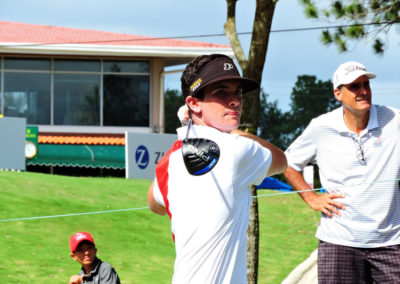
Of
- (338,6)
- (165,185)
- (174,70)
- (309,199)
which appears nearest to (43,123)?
(174,70)

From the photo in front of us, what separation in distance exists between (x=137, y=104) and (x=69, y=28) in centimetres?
582

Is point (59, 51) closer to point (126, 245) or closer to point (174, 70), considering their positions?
point (174, 70)

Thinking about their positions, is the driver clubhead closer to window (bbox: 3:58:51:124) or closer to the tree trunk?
the tree trunk

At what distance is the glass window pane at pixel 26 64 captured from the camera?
2583 cm

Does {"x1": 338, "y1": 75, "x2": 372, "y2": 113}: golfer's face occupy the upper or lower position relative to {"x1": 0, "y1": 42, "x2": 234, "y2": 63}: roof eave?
lower

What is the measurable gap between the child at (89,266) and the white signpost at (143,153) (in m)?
12.5

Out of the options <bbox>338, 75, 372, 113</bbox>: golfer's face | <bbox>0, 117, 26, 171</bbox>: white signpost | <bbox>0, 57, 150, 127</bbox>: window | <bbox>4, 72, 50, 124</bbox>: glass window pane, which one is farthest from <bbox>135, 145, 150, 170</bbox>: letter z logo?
<bbox>338, 75, 372, 113</bbox>: golfer's face

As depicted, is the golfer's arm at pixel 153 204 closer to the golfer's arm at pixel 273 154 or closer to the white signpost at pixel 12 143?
the golfer's arm at pixel 273 154

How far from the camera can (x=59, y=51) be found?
2516cm

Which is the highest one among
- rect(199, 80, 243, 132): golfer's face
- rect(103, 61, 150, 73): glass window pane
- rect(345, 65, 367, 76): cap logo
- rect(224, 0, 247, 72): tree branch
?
rect(103, 61, 150, 73): glass window pane

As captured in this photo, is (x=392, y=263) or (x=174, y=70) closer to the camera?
(x=392, y=263)

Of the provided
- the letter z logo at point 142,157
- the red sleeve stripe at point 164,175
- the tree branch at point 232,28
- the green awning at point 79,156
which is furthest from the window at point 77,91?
the red sleeve stripe at point 164,175

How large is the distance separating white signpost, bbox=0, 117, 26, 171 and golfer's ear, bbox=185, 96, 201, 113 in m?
15.7

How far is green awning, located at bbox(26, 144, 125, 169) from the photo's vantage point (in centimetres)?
2350
